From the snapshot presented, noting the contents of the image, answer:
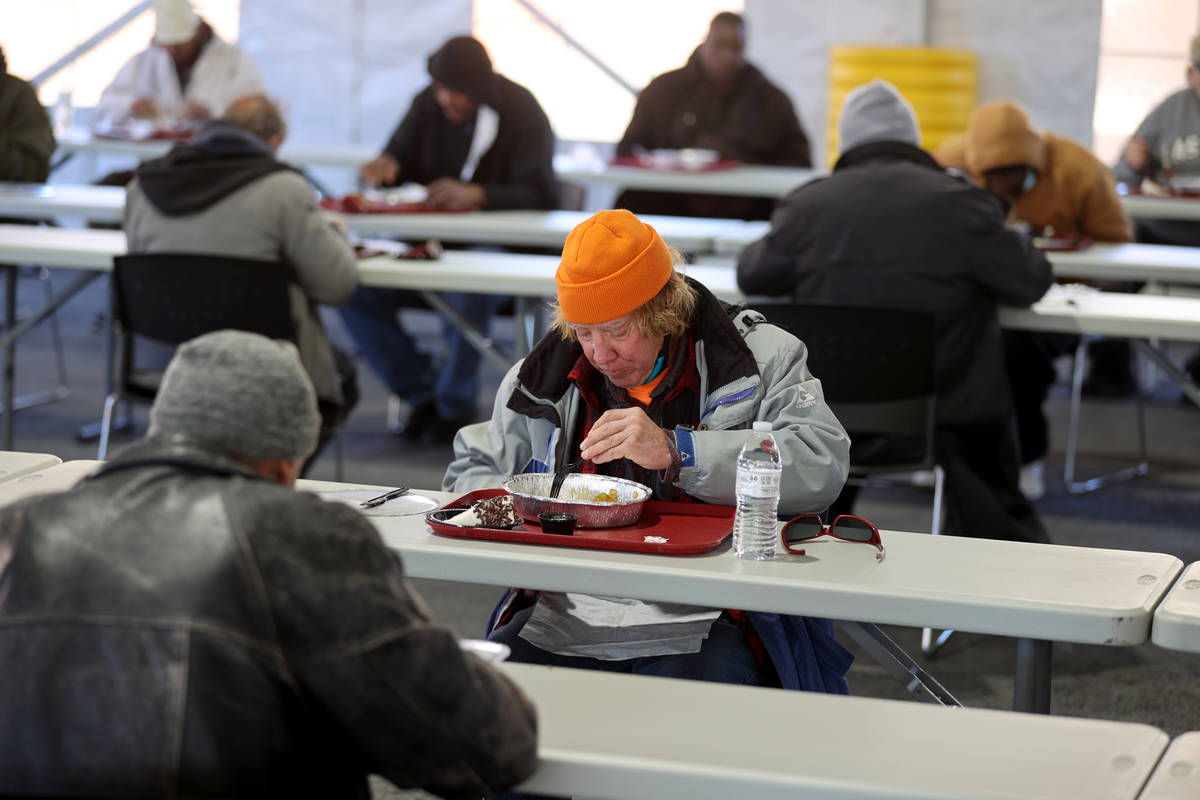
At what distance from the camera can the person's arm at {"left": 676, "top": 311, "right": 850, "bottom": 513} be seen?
7.21 ft

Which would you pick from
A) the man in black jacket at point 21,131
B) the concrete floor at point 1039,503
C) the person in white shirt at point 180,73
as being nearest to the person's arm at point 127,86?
the person in white shirt at point 180,73

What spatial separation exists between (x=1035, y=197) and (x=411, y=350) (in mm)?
2311

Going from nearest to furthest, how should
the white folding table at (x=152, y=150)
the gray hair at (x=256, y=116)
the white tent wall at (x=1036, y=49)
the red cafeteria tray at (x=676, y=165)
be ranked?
the gray hair at (x=256, y=116)
the red cafeteria tray at (x=676, y=165)
the white folding table at (x=152, y=150)
the white tent wall at (x=1036, y=49)

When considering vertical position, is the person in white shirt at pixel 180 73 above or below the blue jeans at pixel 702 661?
above

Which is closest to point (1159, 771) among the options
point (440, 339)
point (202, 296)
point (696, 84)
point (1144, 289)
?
point (202, 296)

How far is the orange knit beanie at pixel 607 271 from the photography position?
7.38ft

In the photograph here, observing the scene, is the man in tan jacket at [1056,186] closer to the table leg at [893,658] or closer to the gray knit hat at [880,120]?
the gray knit hat at [880,120]

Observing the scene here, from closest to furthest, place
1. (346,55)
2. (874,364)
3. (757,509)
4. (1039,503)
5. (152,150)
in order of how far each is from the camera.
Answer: (757,509) → (874,364) → (1039,503) → (152,150) → (346,55)

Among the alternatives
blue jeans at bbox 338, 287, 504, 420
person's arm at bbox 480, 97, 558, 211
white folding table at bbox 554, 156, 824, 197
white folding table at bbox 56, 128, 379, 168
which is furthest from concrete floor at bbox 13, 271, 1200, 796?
white folding table at bbox 554, 156, 824, 197

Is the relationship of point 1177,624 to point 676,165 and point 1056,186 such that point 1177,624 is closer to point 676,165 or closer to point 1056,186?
point 1056,186

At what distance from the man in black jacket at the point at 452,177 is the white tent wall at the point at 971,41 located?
120 inches

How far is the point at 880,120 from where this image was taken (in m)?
3.83

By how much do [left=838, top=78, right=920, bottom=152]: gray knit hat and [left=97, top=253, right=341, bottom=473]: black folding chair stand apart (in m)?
1.55

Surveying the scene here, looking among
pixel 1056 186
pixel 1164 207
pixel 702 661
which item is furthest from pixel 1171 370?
pixel 702 661
